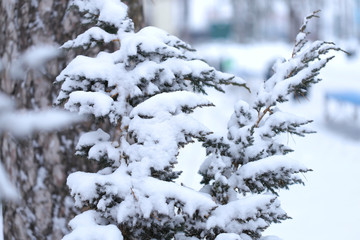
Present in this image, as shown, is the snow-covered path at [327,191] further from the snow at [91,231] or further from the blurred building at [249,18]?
the blurred building at [249,18]

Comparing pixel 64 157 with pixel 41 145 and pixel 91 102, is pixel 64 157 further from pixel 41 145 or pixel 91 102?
pixel 91 102

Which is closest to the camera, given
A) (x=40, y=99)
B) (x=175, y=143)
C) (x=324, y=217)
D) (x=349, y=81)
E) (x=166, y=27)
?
(x=175, y=143)

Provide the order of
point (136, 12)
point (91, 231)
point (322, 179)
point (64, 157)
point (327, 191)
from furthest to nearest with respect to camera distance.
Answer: point (322, 179), point (327, 191), point (136, 12), point (64, 157), point (91, 231)

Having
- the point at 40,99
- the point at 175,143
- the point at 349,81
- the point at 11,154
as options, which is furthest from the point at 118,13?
the point at 349,81

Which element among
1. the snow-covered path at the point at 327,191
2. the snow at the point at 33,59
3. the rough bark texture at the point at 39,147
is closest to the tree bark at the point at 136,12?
the rough bark texture at the point at 39,147

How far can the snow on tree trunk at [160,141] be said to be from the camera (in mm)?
1671

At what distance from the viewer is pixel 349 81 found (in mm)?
22438

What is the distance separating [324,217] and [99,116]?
188 inches

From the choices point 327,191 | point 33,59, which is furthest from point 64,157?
point 327,191

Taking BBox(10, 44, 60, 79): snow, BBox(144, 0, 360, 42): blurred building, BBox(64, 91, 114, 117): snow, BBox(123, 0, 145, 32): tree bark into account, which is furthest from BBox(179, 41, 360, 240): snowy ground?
BBox(144, 0, 360, 42): blurred building

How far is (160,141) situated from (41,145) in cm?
133

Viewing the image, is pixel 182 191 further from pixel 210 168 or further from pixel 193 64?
pixel 193 64

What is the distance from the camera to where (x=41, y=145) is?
275 cm

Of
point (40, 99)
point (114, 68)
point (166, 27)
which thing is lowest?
point (166, 27)
